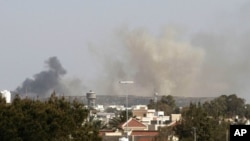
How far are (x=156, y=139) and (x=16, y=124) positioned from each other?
35.3m

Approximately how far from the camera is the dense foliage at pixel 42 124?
165ft

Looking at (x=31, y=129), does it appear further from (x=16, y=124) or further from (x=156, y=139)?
(x=156, y=139)

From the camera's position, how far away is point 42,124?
50.9 meters

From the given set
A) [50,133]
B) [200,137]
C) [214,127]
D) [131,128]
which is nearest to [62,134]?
[50,133]

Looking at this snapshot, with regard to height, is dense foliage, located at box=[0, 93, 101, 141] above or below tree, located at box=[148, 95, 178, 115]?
below

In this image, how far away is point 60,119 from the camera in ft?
168

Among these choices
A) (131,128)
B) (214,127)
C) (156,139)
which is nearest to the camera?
(214,127)

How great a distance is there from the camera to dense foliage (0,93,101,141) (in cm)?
5041

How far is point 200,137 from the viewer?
7406 centimetres

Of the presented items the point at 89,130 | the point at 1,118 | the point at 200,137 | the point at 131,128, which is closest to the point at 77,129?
the point at 89,130

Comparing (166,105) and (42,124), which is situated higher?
(166,105)

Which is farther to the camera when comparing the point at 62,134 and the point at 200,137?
the point at 200,137

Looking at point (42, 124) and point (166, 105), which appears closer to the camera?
point (42, 124)

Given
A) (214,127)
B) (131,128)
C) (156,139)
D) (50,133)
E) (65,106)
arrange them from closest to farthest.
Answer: (50,133) → (65,106) → (214,127) → (156,139) → (131,128)
